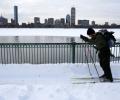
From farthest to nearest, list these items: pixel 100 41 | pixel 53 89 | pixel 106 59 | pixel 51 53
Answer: pixel 51 53, pixel 106 59, pixel 100 41, pixel 53 89

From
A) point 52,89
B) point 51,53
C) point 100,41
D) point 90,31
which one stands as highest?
point 90,31

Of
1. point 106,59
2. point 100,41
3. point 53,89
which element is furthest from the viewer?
point 106,59

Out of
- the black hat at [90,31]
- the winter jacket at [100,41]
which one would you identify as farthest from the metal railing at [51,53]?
the winter jacket at [100,41]

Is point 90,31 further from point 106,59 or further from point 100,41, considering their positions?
point 106,59

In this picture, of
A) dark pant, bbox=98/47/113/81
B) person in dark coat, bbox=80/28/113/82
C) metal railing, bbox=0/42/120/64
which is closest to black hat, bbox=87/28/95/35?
person in dark coat, bbox=80/28/113/82

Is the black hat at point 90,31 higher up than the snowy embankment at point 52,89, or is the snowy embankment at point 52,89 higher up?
the black hat at point 90,31

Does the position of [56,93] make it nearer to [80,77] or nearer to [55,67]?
[80,77]

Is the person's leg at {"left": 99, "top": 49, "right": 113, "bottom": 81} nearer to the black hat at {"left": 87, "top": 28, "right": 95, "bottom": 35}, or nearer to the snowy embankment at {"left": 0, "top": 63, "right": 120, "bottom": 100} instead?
the black hat at {"left": 87, "top": 28, "right": 95, "bottom": 35}

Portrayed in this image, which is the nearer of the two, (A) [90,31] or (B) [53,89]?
(B) [53,89]

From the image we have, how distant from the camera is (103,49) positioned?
31.3 feet

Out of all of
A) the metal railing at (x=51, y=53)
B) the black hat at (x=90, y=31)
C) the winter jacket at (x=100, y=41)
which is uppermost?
the black hat at (x=90, y=31)

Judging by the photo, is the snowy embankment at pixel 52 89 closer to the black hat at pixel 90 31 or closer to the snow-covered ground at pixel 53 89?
the snow-covered ground at pixel 53 89

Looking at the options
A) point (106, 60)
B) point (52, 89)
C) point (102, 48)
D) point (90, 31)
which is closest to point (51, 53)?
point (90, 31)

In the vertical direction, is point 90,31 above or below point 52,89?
above
